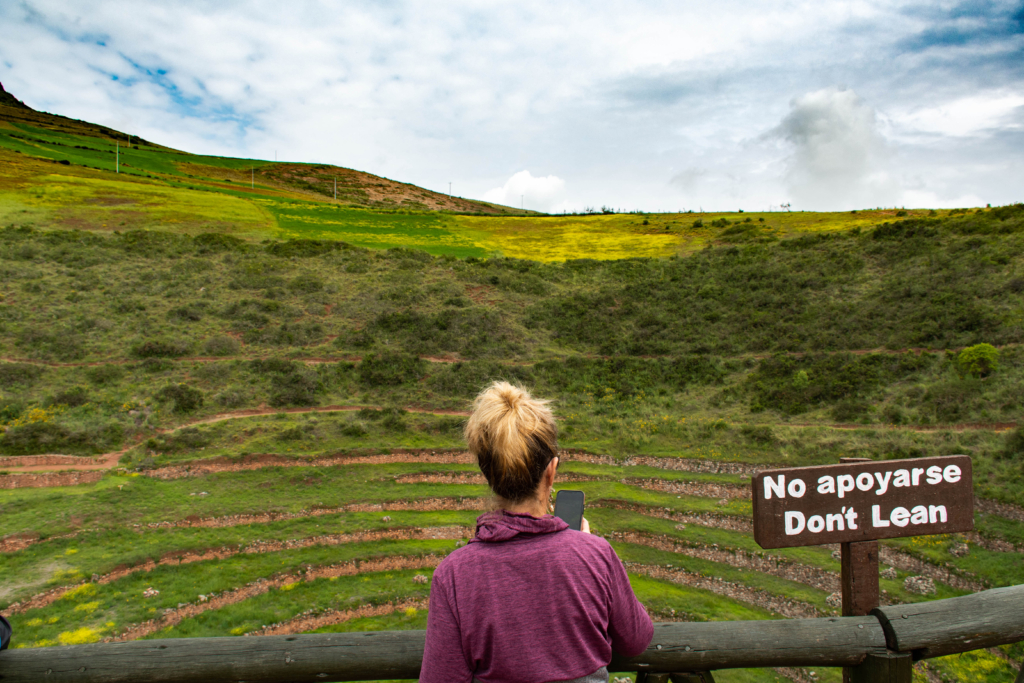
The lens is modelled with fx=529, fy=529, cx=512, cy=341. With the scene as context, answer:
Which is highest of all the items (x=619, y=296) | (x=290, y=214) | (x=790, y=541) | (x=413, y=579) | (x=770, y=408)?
(x=290, y=214)

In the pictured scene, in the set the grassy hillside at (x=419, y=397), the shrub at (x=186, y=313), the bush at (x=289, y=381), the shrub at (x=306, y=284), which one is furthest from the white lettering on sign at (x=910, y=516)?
the shrub at (x=306, y=284)

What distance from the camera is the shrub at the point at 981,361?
1806 centimetres

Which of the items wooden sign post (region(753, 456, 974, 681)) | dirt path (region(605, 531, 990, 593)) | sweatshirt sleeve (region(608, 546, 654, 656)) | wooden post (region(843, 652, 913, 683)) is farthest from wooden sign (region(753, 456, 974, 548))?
dirt path (region(605, 531, 990, 593))

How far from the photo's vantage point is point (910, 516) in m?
3.02

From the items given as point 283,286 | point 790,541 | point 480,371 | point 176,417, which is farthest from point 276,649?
point 283,286

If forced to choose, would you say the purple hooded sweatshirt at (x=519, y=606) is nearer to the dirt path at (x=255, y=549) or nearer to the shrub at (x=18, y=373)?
the dirt path at (x=255, y=549)

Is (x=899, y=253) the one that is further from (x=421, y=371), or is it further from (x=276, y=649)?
(x=276, y=649)

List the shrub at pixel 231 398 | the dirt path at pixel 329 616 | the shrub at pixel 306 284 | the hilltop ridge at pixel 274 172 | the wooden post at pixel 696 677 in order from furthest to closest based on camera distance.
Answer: the hilltop ridge at pixel 274 172, the shrub at pixel 306 284, the shrub at pixel 231 398, the dirt path at pixel 329 616, the wooden post at pixel 696 677

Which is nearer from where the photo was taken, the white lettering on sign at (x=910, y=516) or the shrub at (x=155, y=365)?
the white lettering on sign at (x=910, y=516)

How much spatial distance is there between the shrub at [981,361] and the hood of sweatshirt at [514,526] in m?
22.8

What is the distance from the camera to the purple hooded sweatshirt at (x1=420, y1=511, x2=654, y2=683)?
1.69 metres

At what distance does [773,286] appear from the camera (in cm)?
3253

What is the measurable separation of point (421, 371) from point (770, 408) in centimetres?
1526

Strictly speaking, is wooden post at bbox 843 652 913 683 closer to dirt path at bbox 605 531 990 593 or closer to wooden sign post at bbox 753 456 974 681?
wooden sign post at bbox 753 456 974 681
